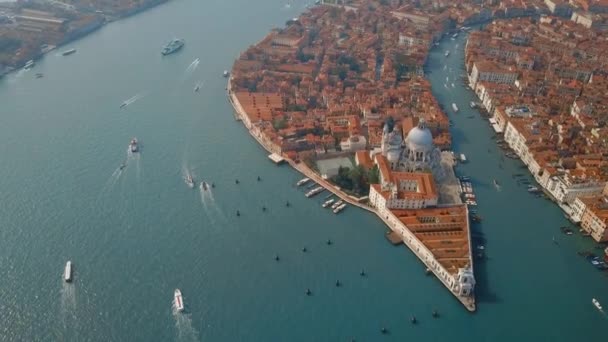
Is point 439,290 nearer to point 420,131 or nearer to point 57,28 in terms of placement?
point 420,131

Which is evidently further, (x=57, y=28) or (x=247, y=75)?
(x=57, y=28)

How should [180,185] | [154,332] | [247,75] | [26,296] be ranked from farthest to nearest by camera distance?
[247,75] → [180,185] → [26,296] → [154,332]

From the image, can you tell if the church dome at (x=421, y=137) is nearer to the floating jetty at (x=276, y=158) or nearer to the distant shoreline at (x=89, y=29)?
the floating jetty at (x=276, y=158)

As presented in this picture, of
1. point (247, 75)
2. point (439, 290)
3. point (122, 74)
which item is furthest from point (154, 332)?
point (122, 74)

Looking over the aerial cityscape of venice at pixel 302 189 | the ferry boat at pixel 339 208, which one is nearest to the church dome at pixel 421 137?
the aerial cityscape of venice at pixel 302 189

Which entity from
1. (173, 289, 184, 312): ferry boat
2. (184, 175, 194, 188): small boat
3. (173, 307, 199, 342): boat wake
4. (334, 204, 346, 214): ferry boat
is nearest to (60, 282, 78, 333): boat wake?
(173, 289, 184, 312): ferry boat

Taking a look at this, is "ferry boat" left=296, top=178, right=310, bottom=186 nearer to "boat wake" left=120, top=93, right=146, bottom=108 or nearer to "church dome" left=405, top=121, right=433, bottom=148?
"church dome" left=405, top=121, right=433, bottom=148
